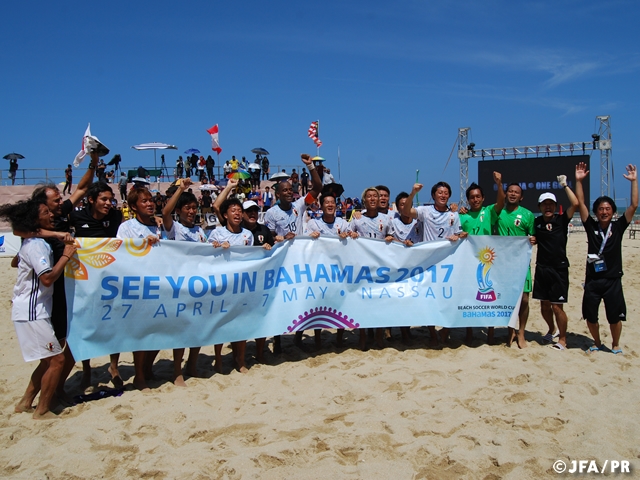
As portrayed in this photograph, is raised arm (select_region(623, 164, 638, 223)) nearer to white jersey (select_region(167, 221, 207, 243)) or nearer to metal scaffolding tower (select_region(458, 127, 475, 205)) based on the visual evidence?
white jersey (select_region(167, 221, 207, 243))

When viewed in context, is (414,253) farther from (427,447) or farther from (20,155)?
(20,155)

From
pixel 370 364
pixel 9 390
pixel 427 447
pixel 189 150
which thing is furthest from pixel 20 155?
pixel 427 447

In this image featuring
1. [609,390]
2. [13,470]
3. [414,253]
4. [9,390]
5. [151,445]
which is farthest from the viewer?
[414,253]

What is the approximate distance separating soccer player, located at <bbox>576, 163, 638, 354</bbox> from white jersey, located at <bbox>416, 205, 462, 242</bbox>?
1.35 metres

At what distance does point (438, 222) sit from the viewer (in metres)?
5.82

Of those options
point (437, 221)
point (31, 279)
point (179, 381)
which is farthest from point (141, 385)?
point (437, 221)

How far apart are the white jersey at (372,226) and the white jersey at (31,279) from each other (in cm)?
320

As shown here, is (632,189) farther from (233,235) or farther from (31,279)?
(31,279)

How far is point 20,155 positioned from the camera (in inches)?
993

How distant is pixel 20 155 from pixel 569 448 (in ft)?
92.6

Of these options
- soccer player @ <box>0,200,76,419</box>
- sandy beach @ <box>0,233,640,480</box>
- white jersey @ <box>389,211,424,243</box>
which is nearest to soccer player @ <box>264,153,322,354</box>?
white jersey @ <box>389,211,424,243</box>

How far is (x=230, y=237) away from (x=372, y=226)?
1688 mm

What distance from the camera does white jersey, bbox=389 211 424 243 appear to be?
19.3ft

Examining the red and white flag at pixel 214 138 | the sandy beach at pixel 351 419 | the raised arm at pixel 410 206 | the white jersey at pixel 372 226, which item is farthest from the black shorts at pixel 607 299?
the red and white flag at pixel 214 138
